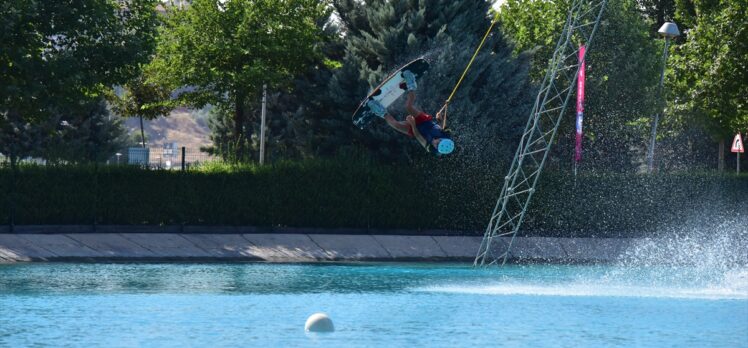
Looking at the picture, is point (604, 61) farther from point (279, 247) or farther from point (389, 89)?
point (389, 89)

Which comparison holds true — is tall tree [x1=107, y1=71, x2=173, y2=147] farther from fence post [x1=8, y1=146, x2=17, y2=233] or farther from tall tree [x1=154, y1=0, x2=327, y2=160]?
fence post [x1=8, y1=146, x2=17, y2=233]

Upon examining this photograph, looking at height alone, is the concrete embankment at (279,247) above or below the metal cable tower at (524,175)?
below

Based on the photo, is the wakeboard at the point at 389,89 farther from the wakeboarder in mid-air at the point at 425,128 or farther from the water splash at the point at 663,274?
the water splash at the point at 663,274

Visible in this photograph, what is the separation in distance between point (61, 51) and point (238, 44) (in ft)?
31.6

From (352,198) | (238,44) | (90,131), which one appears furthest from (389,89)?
(90,131)

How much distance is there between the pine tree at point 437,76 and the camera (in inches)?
1606

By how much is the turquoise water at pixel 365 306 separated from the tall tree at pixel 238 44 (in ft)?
54.1

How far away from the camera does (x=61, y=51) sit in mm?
38500

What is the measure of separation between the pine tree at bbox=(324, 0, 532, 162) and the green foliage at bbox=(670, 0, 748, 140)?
26.0 feet

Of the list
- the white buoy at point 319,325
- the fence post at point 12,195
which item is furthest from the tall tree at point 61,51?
the white buoy at point 319,325

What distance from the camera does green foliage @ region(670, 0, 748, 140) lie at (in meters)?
46.2

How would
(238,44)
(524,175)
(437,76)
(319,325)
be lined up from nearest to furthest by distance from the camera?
(319,325) → (524,175) → (437,76) → (238,44)

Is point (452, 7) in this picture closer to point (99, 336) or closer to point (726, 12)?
point (726, 12)

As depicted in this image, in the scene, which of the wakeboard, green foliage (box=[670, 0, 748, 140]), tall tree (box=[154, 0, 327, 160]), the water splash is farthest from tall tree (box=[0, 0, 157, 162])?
green foliage (box=[670, 0, 748, 140])
